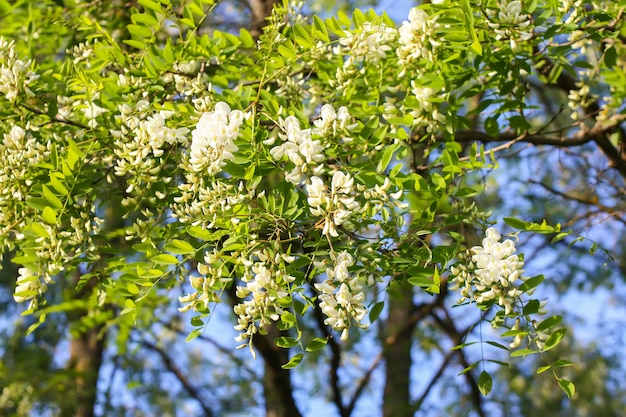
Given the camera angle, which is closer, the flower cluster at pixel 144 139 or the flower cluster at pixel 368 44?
the flower cluster at pixel 144 139

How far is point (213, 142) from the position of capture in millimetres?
1943

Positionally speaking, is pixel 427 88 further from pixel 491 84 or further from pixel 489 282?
pixel 489 282

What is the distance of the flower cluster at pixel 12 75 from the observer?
234 centimetres

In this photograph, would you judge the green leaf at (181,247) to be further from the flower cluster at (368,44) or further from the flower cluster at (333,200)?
the flower cluster at (368,44)

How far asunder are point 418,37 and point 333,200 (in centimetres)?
69

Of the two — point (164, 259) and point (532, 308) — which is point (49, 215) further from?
point (532, 308)

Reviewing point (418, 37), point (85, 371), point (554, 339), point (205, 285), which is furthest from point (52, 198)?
point (85, 371)

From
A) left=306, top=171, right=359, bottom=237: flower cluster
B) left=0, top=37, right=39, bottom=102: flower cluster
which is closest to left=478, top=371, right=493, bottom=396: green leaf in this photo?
left=306, top=171, right=359, bottom=237: flower cluster

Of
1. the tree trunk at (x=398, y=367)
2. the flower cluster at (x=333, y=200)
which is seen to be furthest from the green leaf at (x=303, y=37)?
the tree trunk at (x=398, y=367)

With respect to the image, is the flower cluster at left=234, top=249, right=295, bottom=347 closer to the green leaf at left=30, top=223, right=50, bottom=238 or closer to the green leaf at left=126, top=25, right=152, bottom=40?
the green leaf at left=30, top=223, right=50, bottom=238

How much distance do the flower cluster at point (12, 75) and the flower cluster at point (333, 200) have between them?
3.42 feet

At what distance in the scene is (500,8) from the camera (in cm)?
224

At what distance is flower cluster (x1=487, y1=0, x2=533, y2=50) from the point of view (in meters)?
2.21

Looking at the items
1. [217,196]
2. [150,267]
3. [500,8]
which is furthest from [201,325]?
[500,8]
